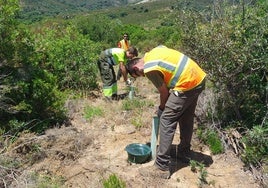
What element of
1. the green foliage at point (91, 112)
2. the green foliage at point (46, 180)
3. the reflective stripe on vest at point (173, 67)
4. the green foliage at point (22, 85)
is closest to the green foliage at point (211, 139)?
the reflective stripe on vest at point (173, 67)

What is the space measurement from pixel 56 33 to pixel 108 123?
170 inches

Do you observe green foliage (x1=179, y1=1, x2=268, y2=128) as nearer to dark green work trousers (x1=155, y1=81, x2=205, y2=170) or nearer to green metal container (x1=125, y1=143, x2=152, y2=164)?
dark green work trousers (x1=155, y1=81, x2=205, y2=170)

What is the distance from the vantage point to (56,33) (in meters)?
10.1

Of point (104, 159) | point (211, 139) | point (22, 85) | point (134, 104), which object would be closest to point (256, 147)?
point (211, 139)

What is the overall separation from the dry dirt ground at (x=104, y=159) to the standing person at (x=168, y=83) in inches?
11.6

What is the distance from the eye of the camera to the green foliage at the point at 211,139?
5.60m

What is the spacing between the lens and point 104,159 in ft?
17.5

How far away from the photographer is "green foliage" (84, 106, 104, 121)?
22.7 ft

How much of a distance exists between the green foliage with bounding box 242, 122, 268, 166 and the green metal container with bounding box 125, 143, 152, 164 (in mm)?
1339

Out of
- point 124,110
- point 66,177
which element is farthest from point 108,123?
point 66,177

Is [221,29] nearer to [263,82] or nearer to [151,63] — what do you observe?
[263,82]

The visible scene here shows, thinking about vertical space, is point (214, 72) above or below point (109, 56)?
above

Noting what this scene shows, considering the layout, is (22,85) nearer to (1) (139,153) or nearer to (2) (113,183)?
(1) (139,153)

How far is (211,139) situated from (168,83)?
1.61 m
